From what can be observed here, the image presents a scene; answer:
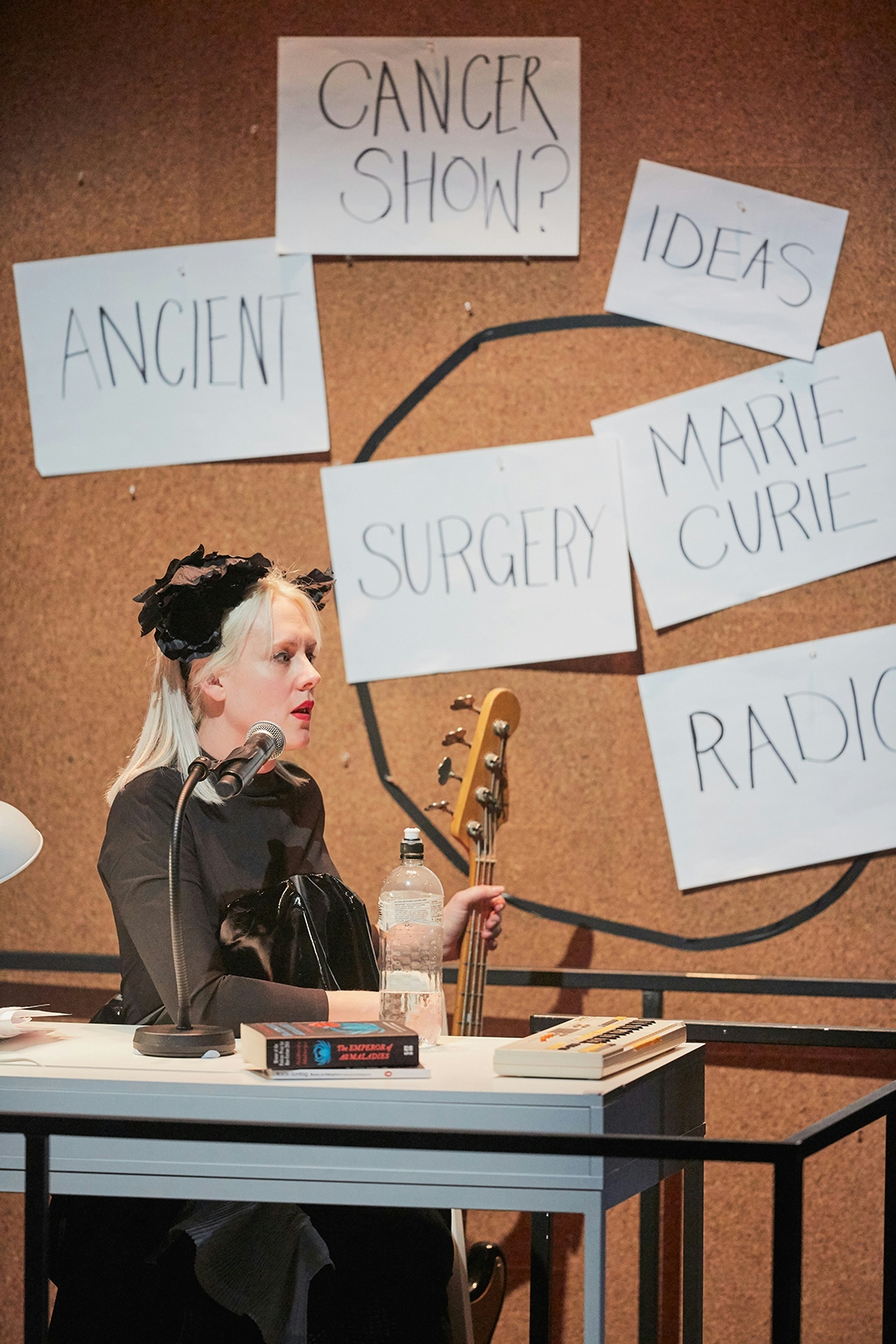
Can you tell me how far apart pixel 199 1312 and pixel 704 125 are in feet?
5.85

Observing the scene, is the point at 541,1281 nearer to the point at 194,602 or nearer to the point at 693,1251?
the point at 693,1251

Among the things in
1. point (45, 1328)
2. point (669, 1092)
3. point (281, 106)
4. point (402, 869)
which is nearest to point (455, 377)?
point (281, 106)

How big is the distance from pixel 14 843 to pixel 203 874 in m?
0.27

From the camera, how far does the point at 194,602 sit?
1.61m

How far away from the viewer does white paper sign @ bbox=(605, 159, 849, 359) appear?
2035mm

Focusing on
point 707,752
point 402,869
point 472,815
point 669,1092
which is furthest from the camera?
point 707,752

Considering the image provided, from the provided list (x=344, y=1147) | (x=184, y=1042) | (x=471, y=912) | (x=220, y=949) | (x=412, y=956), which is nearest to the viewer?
(x=344, y=1147)

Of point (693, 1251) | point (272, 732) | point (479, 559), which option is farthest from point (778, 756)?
point (272, 732)

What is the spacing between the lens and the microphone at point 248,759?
1.24m

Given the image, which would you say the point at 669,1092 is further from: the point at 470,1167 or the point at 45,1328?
the point at 45,1328

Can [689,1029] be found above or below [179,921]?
below

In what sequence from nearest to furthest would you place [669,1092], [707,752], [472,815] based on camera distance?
1. [669,1092]
2. [472,815]
3. [707,752]

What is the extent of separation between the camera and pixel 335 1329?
1.32 metres

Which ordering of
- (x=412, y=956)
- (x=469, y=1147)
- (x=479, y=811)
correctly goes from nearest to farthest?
(x=469, y=1147)
(x=412, y=956)
(x=479, y=811)
